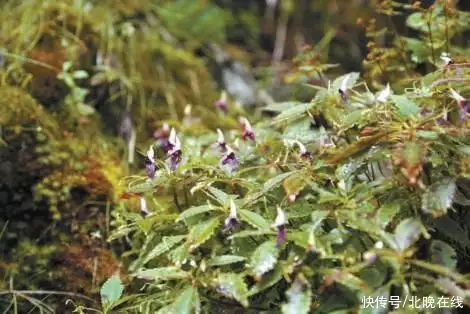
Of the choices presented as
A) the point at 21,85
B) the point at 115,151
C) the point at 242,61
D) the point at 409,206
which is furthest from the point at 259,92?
the point at 409,206

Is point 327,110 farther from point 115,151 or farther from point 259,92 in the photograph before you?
point 259,92

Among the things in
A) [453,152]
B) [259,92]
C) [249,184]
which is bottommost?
[259,92]

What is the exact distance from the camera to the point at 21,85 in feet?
4.98

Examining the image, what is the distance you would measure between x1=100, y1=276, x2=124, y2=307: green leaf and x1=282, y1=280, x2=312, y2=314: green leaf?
0.31 meters

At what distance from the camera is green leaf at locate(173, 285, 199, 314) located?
0.89 metres

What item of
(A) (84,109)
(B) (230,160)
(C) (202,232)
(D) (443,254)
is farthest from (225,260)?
(A) (84,109)

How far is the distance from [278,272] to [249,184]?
0.22 metres

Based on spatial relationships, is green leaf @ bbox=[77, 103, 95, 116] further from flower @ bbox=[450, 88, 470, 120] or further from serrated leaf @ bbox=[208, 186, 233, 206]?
flower @ bbox=[450, 88, 470, 120]

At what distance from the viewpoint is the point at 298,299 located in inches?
33.6

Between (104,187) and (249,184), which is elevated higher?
(249,184)

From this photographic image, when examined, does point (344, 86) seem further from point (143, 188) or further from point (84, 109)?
point (84, 109)

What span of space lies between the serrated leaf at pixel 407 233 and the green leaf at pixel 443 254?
6 centimetres

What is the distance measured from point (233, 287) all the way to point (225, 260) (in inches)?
2.7

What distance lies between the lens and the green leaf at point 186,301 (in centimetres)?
89
